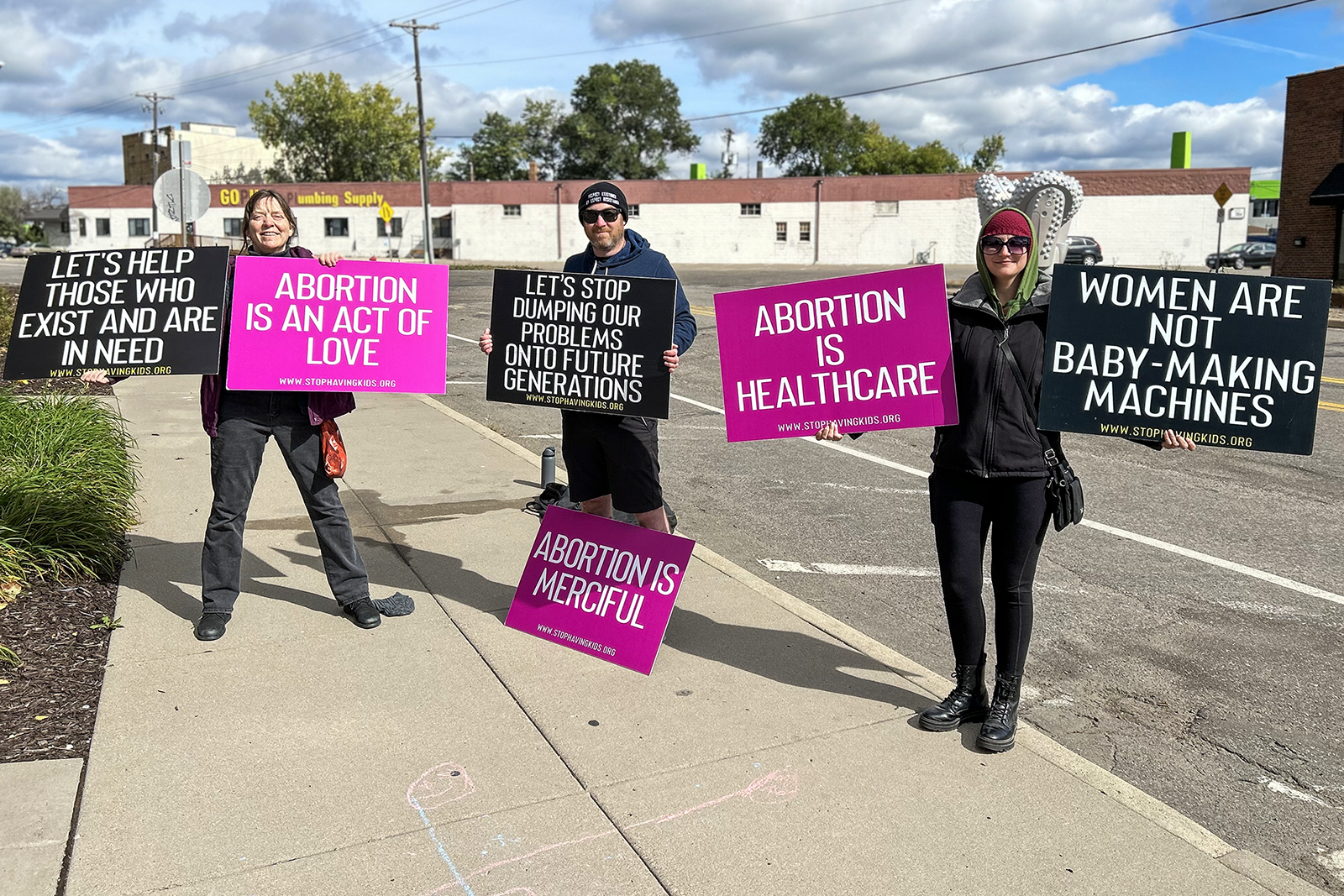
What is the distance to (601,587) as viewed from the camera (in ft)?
15.7

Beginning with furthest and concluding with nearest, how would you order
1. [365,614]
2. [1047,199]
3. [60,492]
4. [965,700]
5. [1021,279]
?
[1047,199] → [60,492] → [365,614] → [965,700] → [1021,279]

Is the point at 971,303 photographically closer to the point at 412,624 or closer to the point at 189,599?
the point at 412,624

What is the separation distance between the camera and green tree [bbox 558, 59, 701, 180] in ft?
315

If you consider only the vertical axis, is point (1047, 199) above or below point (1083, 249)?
above

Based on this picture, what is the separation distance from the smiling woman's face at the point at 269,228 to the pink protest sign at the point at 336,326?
0.38ft

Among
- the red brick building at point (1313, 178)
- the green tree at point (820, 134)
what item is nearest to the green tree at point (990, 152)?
the green tree at point (820, 134)

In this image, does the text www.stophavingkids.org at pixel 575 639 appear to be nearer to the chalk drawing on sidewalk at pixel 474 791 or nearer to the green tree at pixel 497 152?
→ the chalk drawing on sidewalk at pixel 474 791

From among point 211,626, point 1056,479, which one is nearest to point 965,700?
point 1056,479

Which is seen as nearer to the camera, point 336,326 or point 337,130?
point 336,326

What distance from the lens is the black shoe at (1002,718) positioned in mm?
3750

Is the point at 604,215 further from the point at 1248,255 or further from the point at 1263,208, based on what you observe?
the point at 1263,208

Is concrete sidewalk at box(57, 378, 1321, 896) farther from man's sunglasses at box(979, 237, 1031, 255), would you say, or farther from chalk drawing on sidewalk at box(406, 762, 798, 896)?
man's sunglasses at box(979, 237, 1031, 255)

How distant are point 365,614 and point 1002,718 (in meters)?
2.74

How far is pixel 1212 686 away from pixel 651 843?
8.96 feet
